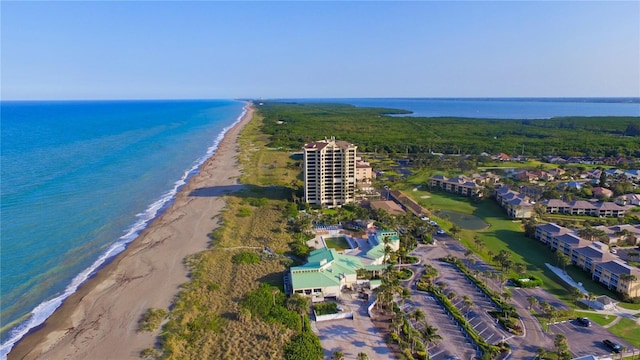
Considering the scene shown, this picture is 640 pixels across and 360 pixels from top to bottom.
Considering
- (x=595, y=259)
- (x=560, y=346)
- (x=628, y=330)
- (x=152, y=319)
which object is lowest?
(x=628, y=330)

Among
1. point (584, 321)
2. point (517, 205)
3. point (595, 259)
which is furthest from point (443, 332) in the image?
point (517, 205)

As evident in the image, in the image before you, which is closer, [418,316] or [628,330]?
[418,316]

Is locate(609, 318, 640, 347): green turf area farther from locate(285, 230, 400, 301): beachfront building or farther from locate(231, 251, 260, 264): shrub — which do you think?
locate(231, 251, 260, 264): shrub

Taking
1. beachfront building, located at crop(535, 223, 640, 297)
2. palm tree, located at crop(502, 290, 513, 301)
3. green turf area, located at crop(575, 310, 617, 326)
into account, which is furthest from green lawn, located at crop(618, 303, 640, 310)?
palm tree, located at crop(502, 290, 513, 301)

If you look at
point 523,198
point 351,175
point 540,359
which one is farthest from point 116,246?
point 523,198

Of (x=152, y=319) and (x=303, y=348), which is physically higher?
(x=303, y=348)

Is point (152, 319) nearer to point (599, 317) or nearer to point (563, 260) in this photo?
point (599, 317)

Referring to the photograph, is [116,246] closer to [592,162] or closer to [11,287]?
[11,287]
